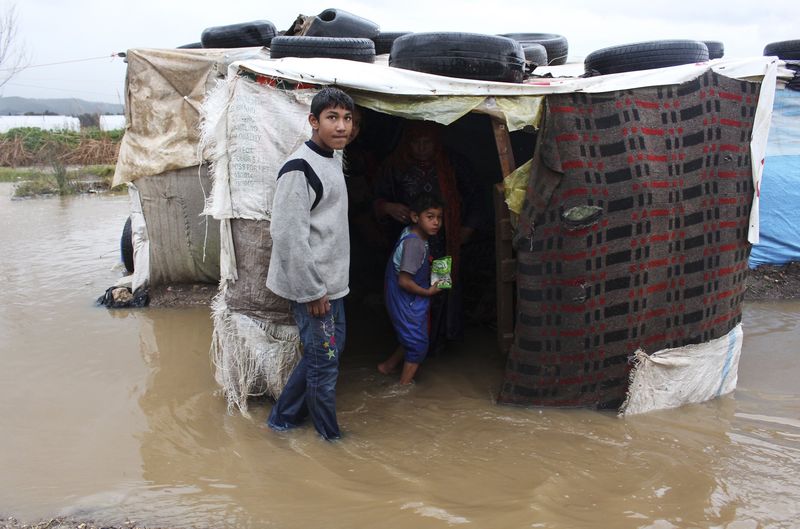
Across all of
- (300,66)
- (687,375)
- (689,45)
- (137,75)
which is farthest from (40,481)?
(689,45)

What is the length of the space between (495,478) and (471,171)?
2.35m

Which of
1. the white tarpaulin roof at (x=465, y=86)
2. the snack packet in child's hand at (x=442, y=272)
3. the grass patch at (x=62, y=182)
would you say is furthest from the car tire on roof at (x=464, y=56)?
the grass patch at (x=62, y=182)

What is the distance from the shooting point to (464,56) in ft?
12.8

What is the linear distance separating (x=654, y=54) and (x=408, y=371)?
2.74 metres

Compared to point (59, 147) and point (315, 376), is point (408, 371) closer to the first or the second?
point (315, 376)

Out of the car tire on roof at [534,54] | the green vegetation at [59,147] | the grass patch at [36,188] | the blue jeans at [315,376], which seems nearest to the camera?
the blue jeans at [315,376]

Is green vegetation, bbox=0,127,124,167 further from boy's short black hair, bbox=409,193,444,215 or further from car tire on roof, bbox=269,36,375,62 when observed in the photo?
boy's short black hair, bbox=409,193,444,215

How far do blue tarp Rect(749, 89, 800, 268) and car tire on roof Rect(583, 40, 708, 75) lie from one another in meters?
2.83

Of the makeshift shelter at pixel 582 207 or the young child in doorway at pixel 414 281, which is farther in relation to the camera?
the young child in doorway at pixel 414 281

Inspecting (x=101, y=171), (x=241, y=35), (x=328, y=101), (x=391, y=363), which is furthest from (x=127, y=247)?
(x=101, y=171)

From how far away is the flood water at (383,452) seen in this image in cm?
288

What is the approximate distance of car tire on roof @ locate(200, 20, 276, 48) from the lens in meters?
6.24

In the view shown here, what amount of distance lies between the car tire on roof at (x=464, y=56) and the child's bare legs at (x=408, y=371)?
1938 mm

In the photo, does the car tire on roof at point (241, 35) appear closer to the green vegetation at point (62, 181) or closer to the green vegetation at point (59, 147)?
the green vegetation at point (62, 181)
